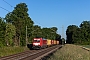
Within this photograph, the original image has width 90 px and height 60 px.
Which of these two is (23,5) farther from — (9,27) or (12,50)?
(12,50)

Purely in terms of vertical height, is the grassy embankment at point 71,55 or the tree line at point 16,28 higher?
the tree line at point 16,28

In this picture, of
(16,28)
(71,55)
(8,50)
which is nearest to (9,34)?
(16,28)

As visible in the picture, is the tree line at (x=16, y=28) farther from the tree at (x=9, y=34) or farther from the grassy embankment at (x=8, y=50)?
the grassy embankment at (x=8, y=50)

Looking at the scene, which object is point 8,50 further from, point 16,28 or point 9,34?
point 16,28

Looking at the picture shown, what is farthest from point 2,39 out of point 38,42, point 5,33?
point 38,42

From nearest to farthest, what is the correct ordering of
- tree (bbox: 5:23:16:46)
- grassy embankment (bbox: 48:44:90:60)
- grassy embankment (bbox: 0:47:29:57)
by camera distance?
grassy embankment (bbox: 48:44:90:60), grassy embankment (bbox: 0:47:29:57), tree (bbox: 5:23:16:46)

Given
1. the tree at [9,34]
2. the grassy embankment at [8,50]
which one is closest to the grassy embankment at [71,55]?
the grassy embankment at [8,50]

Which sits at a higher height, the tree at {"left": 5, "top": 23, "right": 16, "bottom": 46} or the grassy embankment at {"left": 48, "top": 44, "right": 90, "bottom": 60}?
the tree at {"left": 5, "top": 23, "right": 16, "bottom": 46}

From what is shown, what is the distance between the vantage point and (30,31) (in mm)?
106188

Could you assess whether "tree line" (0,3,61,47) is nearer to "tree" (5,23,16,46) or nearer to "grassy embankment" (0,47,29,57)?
"tree" (5,23,16,46)

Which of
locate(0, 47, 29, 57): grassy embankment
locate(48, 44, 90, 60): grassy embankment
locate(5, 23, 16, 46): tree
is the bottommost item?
locate(48, 44, 90, 60): grassy embankment

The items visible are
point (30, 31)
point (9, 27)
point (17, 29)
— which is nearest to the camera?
point (9, 27)

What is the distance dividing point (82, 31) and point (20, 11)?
63.3 meters

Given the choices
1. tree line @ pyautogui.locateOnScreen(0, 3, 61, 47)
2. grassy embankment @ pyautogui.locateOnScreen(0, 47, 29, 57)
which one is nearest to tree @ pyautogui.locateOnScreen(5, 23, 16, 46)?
tree line @ pyautogui.locateOnScreen(0, 3, 61, 47)
